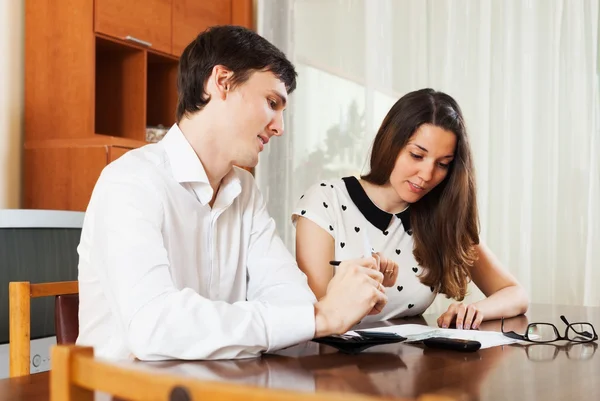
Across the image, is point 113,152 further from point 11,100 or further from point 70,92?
point 11,100

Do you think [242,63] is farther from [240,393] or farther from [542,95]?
[542,95]

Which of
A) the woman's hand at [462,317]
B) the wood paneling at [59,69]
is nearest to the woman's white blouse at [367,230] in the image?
the woman's hand at [462,317]

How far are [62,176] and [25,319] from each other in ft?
5.19

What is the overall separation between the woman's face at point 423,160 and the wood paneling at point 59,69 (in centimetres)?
141

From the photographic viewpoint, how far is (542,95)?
132 inches

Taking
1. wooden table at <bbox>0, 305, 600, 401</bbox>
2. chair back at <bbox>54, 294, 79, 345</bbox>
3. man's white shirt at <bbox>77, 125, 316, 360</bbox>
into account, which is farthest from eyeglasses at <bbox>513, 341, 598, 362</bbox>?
chair back at <bbox>54, 294, 79, 345</bbox>

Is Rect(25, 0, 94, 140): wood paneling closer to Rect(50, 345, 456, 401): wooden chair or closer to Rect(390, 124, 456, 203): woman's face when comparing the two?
Rect(390, 124, 456, 203): woman's face

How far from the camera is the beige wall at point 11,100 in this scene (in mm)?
2924

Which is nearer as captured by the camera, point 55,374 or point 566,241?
point 55,374

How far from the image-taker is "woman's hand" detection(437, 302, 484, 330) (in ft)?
5.54

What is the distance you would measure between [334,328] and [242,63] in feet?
1.86

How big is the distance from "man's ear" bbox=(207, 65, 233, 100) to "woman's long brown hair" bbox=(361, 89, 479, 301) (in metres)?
0.73

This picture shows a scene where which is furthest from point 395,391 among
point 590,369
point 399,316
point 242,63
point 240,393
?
point 399,316

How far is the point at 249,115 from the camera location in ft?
4.82
